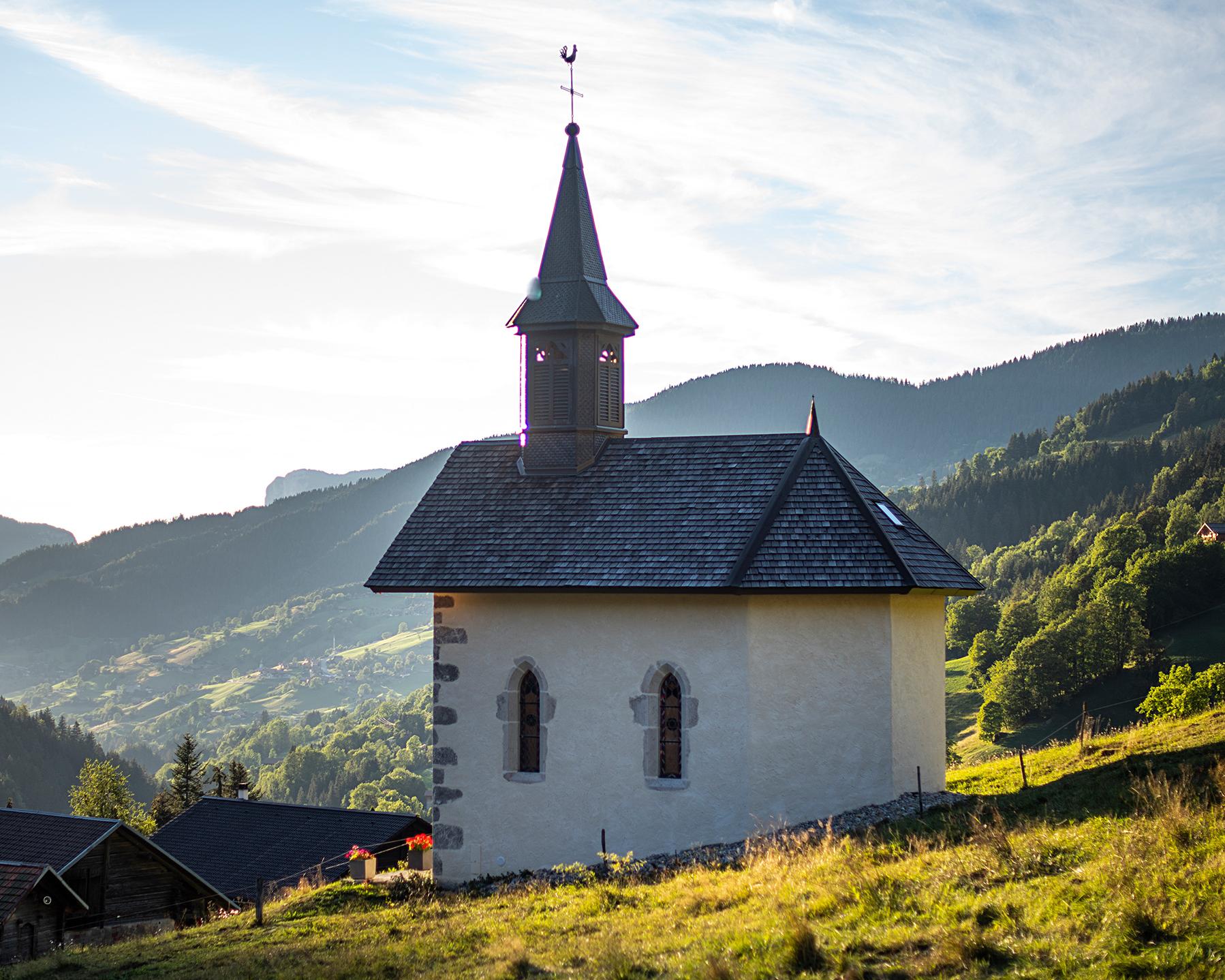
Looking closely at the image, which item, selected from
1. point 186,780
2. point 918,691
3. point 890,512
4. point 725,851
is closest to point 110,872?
point 725,851

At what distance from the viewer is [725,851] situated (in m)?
15.7

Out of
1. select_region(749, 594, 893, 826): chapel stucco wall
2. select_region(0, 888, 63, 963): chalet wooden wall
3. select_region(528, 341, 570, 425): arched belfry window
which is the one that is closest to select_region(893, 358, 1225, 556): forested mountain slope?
select_region(528, 341, 570, 425): arched belfry window

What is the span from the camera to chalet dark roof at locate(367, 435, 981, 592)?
1677 cm

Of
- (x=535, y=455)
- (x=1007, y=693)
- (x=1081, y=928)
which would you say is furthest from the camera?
(x=1007, y=693)

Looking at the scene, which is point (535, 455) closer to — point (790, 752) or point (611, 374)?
point (611, 374)

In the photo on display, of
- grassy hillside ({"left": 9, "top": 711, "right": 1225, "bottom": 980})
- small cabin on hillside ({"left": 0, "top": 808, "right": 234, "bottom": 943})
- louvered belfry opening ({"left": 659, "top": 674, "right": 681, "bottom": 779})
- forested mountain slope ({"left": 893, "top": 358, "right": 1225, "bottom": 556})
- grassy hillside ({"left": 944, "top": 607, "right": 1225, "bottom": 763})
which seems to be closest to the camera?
grassy hillside ({"left": 9, "top": 711, "right": 1225, "bottom": 980})

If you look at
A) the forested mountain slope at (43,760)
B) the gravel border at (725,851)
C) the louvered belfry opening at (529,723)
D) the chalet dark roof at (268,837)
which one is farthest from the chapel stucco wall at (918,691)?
the forested mountain slope at (43,760)

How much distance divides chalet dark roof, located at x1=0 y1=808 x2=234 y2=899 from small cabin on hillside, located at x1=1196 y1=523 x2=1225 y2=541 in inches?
2840

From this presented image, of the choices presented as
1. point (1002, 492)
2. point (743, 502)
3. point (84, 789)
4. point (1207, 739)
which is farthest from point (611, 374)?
point (1002, 492)

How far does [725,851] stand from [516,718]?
4.21m

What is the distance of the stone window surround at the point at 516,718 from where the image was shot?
1786cm

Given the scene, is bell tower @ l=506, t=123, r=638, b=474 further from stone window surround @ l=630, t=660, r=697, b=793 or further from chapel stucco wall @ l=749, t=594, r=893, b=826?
chapel stucco wall @ l=749, t=594, r=893, b=826

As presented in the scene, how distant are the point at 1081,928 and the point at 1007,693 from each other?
63915mm

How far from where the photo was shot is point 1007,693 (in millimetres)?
67812
